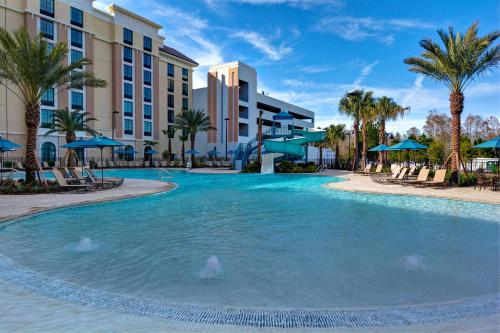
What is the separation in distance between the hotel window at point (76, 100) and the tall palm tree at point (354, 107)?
1197 inches

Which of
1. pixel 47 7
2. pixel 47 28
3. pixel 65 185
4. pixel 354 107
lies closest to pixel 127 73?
pixel 47 28

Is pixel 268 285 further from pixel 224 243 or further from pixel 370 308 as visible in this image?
pixel 224 243

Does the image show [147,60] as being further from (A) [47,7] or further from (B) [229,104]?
(A) [47,7]

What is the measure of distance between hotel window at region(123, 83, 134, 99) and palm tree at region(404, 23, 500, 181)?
122 feet

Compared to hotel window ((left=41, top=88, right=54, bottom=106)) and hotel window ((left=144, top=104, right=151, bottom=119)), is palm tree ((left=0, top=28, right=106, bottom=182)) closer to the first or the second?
hotel window ((left=41, top=88, right=54, bottom=106))

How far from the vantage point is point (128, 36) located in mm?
45312

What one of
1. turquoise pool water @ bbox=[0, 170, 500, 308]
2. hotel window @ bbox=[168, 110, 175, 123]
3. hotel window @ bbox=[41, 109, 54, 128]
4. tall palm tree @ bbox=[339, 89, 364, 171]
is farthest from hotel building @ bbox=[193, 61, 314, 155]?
turquoise pool water @ bbox=[0, 170, 500, 308]

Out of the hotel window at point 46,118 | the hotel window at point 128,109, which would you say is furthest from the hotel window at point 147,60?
the hotel window at point 46,118

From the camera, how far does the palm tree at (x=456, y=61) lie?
16.2 metres

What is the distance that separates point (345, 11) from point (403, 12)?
3659 mm

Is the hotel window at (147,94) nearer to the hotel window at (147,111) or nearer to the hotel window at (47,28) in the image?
the hotel window at (147,111)

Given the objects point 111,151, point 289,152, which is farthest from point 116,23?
point 289,152

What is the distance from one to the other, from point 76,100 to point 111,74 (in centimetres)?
647

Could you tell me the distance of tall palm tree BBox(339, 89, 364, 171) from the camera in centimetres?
3116
